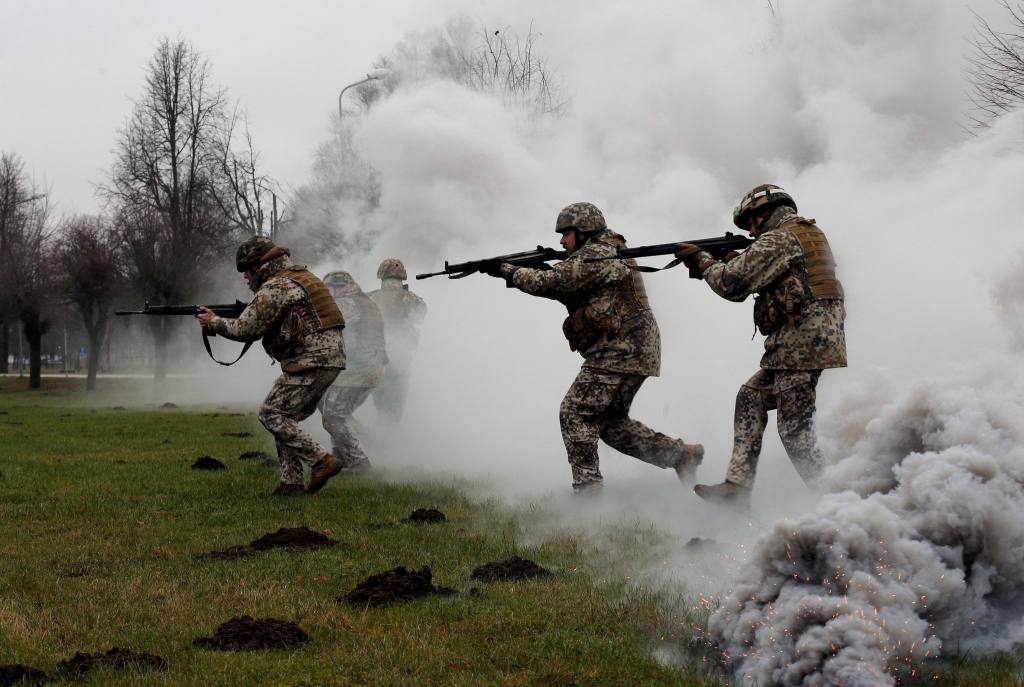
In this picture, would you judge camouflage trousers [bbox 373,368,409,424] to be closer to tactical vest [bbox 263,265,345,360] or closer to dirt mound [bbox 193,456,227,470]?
dirt mound [bbox 193,456,227,470]

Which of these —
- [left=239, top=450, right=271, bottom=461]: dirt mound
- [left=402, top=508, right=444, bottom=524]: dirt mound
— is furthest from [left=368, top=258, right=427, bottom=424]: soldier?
[left=402, top=508, right=444, bottom=524]: dirt mound

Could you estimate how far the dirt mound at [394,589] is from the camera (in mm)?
4766

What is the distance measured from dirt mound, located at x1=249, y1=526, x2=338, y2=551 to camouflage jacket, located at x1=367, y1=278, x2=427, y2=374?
21.3 feet

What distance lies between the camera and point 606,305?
289 inches

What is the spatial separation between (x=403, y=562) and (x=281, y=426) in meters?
3.01

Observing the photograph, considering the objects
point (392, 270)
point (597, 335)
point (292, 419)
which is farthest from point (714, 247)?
point (392, 270)

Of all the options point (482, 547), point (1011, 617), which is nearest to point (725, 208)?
point (482, 547)

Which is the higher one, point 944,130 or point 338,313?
point 944,130

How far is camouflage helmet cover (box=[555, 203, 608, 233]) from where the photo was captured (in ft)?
24.5

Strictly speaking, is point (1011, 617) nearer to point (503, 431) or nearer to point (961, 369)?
point (961, 369)

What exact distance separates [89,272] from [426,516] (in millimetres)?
25687

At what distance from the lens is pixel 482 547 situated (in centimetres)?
596

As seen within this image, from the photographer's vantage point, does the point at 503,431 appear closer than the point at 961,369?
No

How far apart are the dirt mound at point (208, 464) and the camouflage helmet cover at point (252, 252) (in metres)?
2.73
